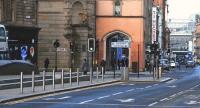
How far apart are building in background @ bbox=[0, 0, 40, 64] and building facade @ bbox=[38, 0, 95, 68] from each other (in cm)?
969

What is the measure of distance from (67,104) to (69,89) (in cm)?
1049

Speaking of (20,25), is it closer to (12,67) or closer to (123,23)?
(123,23)

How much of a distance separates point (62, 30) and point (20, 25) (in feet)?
44.9

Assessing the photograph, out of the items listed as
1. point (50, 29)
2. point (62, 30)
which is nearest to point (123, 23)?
point (62, 30)

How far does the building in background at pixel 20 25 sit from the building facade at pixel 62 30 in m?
9.69

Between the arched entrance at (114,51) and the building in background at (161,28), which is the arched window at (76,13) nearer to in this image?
the arched entrance at (114,51)

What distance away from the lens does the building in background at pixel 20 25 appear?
6369cm

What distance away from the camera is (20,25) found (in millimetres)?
64938

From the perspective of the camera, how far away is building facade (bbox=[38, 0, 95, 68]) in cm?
7750

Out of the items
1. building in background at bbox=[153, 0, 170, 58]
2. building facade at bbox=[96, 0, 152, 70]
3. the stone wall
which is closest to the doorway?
building facade at bbox=[96, 0, 152, 70]

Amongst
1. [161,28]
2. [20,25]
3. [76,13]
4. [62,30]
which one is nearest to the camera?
[20,25]

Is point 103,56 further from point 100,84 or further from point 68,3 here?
point 100,84

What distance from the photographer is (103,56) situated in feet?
280

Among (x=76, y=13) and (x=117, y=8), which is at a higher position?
(x=117, y=8)
